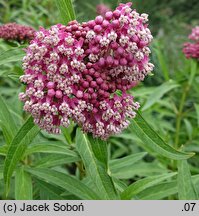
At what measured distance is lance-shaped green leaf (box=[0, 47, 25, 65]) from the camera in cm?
193

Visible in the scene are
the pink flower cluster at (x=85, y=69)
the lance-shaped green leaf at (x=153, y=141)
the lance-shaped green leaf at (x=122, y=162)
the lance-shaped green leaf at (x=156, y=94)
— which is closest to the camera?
the pink flower cluster at (x=85, y=69)

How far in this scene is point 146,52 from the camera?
1.81 metres

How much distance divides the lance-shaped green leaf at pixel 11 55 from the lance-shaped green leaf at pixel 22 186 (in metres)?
0.61

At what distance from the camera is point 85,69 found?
1.78m

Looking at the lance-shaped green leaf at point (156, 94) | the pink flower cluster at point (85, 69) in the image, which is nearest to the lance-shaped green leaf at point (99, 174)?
the pink flower cluster at point (85, 69)

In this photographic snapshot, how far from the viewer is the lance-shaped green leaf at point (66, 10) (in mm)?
2008

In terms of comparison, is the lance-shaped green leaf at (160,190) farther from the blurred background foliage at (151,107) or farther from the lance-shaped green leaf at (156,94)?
the lance-shaped green leaf at (156,94)

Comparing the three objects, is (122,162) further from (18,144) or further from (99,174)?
(18,144)

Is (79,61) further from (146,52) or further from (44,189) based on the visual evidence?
(44,189)

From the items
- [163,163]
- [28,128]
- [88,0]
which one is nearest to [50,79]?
[28,128]

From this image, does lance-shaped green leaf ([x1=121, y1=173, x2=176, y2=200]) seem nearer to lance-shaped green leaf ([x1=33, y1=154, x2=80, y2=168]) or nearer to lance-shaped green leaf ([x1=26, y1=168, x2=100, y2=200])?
lance-shaped green leaf ([x1=26, y1=168, x2=100, y2=200])

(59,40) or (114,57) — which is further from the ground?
(59,40)

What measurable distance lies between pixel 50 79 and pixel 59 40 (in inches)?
6.9

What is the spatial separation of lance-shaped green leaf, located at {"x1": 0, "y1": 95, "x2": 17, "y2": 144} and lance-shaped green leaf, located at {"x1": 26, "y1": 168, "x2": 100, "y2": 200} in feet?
0.69
